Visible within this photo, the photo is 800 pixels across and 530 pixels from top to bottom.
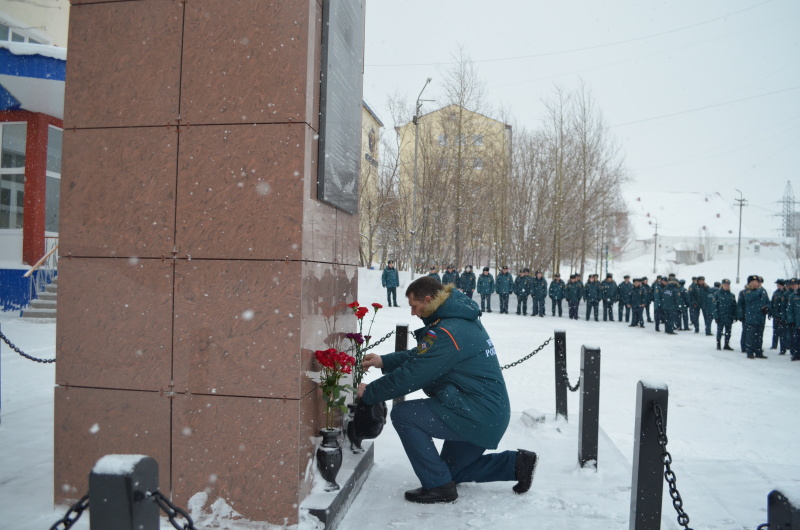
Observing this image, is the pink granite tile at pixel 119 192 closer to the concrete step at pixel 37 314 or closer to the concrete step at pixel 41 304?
the concrete step at pixel 37 314

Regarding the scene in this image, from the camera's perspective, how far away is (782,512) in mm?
1980

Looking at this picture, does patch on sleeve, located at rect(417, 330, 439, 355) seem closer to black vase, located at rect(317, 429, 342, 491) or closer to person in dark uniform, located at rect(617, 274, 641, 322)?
black vase, located at rect(317, 429, 342, 491)

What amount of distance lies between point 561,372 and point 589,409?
4.56 feet

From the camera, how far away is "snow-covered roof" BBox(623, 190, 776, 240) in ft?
262

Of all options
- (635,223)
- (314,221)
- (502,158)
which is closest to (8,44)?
(314,221)

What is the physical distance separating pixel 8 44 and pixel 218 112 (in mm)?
13545

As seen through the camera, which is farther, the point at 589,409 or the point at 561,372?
the point at 561,372

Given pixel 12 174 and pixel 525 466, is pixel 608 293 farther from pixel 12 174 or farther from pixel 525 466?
pixel 12 174

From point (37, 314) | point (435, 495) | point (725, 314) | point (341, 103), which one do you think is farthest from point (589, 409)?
point (37, 314)

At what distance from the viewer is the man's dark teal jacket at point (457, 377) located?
3.91 m

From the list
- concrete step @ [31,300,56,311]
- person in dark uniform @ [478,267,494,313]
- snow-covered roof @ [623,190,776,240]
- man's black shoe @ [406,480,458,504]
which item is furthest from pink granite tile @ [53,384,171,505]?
snow-covered roof @ [623,190,776,240]

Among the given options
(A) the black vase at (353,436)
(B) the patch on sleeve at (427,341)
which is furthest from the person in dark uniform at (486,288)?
(B) the patch on sleeve at (427,341)

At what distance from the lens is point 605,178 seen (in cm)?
3434

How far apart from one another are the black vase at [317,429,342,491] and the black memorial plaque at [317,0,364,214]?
1.58m
